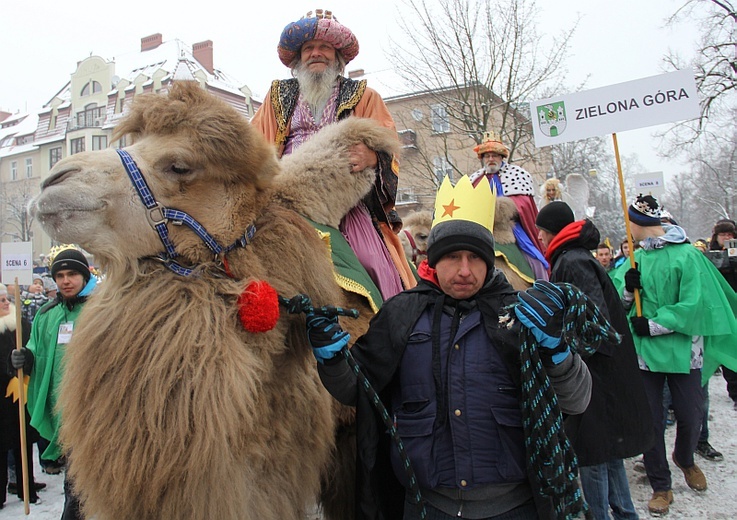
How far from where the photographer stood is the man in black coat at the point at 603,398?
12.3 feet

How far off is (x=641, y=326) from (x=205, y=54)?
Result: 131 feet

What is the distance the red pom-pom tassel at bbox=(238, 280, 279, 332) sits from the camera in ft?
6.79

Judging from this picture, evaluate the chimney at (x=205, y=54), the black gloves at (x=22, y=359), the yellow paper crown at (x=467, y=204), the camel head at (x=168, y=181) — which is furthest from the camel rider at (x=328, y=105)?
the chimney at (x=205, y=54)

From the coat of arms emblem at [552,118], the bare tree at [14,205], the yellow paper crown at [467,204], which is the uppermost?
the bare tree at [14,205]

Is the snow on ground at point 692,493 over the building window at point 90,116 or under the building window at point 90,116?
under

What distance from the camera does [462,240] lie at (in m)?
2.30

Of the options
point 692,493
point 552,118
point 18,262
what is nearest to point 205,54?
point 18,262

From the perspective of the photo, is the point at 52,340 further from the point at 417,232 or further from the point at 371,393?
the point at 417,232

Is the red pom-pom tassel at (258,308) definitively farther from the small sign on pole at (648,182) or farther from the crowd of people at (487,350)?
the small sign on pole at (648,182)

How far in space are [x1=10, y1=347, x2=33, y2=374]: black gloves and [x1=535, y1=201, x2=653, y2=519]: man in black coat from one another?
5080mm

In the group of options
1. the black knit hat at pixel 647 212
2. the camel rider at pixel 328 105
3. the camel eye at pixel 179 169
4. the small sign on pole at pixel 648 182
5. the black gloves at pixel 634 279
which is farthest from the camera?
the small sign on pole at pixel 648 182

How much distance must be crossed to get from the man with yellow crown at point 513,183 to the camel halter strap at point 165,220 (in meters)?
4.56

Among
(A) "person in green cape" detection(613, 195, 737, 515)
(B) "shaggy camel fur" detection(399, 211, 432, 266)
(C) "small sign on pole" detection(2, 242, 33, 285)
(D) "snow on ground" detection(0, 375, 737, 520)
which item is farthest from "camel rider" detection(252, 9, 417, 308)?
(B) "shaggy camel fur" detection(399, 211, 432, 266)

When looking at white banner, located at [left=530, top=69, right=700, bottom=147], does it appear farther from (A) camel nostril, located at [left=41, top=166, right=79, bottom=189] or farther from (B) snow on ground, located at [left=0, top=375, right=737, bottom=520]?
(A) camel nostril, located at [left=41, top=166, right=79, bottom=189]
